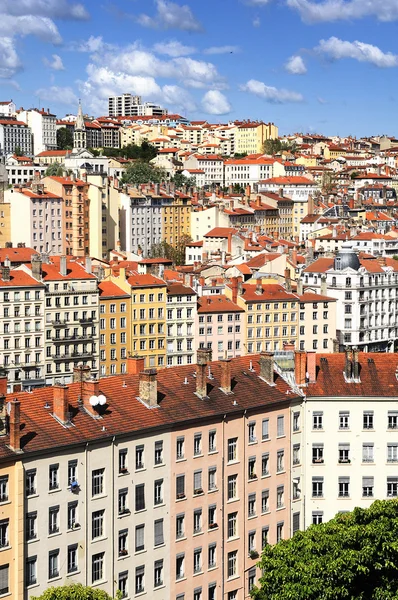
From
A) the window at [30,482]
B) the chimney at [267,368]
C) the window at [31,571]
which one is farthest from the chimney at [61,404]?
the chimney at [267,368]

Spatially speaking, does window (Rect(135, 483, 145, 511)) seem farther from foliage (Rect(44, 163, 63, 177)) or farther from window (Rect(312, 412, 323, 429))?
foliage (Rect(44, 163, 63, 177))

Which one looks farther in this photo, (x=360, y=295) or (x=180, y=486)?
(x=360, y=295)

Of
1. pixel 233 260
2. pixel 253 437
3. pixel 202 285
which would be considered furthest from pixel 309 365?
pixel 233 260

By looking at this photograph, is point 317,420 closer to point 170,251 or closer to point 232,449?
point 232,449

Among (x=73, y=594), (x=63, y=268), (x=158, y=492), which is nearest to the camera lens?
(x=73, y=594)

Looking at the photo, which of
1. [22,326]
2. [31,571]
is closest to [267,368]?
[31,571]

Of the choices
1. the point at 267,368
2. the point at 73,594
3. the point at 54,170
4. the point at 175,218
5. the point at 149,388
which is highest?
the point at 54,170

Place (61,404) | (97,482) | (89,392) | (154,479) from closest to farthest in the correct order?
(61,404) → (97,482) → (89,392) → (154,479)

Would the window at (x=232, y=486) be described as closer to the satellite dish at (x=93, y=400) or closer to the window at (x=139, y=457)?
the window at (x=139, y=457)
